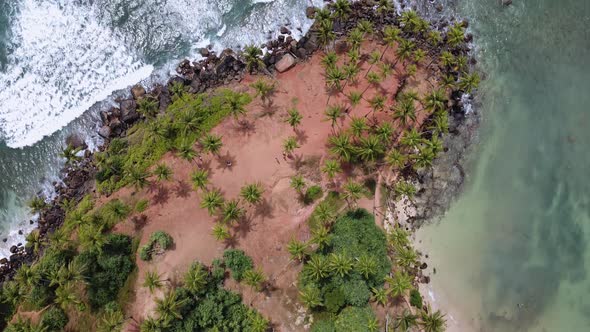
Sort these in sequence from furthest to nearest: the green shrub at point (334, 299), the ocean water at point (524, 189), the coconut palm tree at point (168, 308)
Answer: the ocean water at point (524, 189) < the green shrub at point (334, 299) < the coconut palm tree at point (168, 308)

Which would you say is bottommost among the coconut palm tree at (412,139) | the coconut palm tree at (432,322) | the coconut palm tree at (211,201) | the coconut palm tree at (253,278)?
the coconut palm tree at (432,322)

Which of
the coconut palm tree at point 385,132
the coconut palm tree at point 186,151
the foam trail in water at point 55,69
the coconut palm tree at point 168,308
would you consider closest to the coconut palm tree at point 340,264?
the coconut palm tree at point 385,132

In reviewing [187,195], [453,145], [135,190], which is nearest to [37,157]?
[135,190]

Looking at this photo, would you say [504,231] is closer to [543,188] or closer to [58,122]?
[543,188]

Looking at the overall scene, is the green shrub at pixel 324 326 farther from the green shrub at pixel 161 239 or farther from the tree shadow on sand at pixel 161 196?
the tree shadow on sand at pixel 161 196

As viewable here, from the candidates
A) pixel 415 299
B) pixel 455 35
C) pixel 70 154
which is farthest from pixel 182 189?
pixel 455 35

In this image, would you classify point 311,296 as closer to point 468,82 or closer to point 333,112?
point 333,112

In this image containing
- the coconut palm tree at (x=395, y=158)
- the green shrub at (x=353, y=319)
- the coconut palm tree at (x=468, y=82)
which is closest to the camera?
the green shrub at (x=353, y=319)
